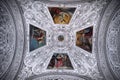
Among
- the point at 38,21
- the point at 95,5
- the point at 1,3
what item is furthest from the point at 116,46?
the point at 1,3

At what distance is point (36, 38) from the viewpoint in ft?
46.3

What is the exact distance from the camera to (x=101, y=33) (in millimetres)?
13469

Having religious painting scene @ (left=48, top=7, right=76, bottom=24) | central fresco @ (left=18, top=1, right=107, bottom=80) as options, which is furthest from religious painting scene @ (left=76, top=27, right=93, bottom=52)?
religious painting scene @ (left=48, top=7, right=76, bottom=24)

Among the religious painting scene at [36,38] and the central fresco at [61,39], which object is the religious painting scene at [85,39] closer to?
the central fresco at [61,39]

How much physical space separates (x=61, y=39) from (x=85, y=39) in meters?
1.72

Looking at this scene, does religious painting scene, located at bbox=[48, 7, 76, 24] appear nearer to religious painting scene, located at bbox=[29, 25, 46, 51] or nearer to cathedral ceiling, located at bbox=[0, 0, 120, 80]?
cathedral ceiling, located at bbox=[0, 0, 120, 80]

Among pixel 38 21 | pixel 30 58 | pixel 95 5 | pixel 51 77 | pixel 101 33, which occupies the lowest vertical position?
pixel 51 77

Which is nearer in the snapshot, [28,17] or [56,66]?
[28,17]

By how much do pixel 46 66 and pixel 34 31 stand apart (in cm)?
264

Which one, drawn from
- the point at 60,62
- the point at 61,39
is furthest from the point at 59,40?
the point at 60,62

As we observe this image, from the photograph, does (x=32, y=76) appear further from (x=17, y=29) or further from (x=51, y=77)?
(x=17, y=29)

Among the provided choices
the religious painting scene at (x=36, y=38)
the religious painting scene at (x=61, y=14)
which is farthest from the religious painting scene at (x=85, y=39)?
the religious painting scene at (x=36, y=38)

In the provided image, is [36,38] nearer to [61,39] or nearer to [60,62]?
[61,39]

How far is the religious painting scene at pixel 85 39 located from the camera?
46.3ft
